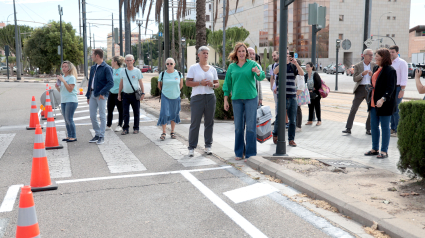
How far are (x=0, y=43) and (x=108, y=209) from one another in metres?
63.7

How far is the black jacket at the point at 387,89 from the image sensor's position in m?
6.63

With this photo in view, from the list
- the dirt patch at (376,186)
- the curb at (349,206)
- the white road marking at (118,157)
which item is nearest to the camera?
the curb at (349,206)

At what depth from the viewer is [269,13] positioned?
81.3 m

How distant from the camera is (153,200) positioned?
4.73 metres

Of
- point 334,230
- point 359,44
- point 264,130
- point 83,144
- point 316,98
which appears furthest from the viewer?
point 359,44

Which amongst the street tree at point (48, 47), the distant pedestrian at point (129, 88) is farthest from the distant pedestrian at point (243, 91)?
the street tree at point (48, 47)

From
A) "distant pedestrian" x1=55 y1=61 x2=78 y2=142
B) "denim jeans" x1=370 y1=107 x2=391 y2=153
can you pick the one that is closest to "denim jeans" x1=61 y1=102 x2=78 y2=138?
"distant pedestrian" x1=55 y1=61 x2=78 y2=142

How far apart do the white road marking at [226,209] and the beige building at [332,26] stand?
7284cm

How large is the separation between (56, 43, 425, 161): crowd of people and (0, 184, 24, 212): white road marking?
287cm

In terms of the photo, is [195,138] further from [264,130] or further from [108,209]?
[108,209]

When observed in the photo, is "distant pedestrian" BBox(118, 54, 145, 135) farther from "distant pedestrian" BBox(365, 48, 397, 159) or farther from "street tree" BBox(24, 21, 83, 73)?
"street tree" BBox(24, 21, 83, 73)

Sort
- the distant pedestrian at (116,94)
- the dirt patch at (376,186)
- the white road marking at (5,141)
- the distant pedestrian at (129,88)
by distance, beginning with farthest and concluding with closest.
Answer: the distant pedestrian at (116,94), the distant pedestrian at (129,88), the white road marking at (5,141), the dirt patch at (376,186)

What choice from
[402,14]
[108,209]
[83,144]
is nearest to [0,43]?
[83,144]

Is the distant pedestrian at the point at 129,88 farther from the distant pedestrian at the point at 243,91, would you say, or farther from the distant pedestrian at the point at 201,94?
the distant pedestrian at the point at 243,91
